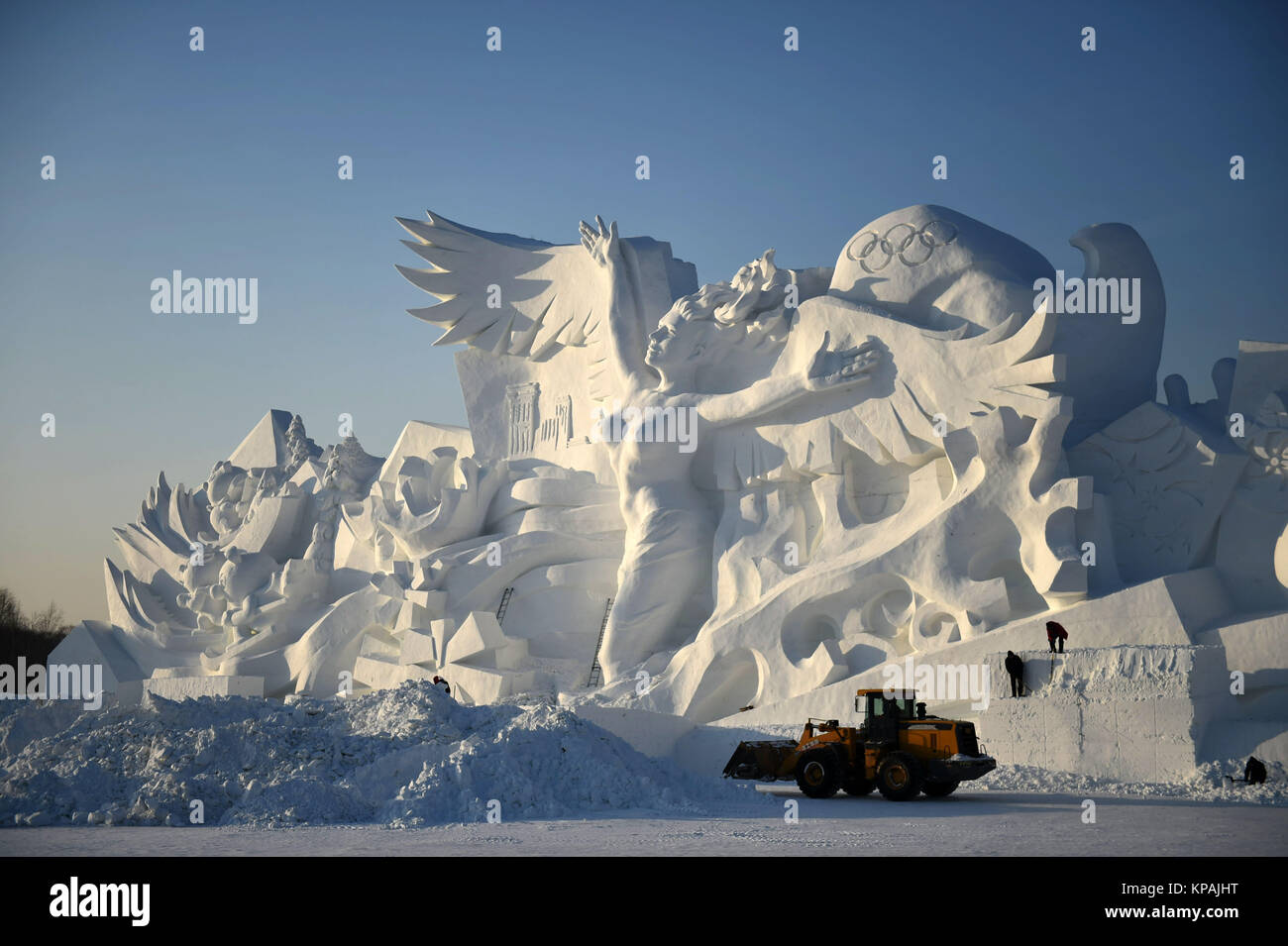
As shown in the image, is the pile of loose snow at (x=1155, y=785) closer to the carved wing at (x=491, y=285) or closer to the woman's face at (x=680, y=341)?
the woman's face at (x=680, y=341)

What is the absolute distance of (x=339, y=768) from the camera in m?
9.83

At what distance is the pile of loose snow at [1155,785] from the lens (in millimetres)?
10594

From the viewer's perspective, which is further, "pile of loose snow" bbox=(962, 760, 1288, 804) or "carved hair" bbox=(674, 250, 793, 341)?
"carved hair" bbox=(674, 250, 793, 341)

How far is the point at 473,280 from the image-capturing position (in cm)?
2036

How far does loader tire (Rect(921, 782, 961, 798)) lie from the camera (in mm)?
10626

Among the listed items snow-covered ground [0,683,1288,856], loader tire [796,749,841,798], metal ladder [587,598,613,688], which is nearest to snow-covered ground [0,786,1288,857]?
snow-covered ground [0,683,1288,856]

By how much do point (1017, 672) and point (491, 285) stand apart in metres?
11.3

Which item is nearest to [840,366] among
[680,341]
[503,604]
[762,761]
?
[680,341]

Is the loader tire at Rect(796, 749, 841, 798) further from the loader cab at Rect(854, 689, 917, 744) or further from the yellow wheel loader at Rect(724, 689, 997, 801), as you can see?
the loader cab at Rect(854, 689, 917, 744)

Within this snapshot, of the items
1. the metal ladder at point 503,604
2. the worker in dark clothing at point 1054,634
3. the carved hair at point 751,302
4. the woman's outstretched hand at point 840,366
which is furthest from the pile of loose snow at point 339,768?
the carved hair at point 751,302

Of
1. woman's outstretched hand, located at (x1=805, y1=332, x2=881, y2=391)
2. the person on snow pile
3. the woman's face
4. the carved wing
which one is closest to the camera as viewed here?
the person on snow pile

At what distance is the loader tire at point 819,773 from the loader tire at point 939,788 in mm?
761

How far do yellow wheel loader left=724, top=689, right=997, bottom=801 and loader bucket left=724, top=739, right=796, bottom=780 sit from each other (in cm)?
14

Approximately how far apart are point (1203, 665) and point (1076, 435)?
151 inches
